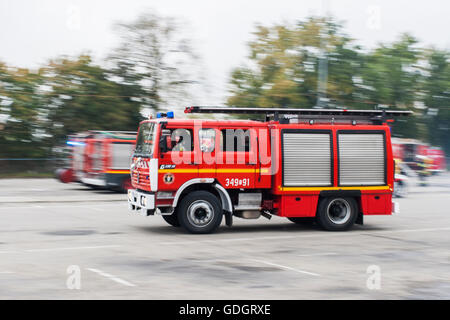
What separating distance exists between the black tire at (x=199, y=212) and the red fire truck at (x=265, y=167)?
0.07 ft

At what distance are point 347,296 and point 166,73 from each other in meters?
39.6

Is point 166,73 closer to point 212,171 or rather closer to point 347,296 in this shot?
point 212,171

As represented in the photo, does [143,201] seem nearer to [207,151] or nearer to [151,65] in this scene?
[207,151]

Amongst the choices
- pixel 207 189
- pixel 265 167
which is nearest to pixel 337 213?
pixel 265 167

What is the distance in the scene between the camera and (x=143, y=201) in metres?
12.9

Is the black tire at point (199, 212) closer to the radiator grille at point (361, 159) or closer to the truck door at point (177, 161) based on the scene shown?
the truck door at point (177, 161)

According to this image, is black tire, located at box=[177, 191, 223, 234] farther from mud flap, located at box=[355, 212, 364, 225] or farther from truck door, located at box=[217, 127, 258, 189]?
mud flap, located at box=[355, 212, 364, 225]

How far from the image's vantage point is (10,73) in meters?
43.3

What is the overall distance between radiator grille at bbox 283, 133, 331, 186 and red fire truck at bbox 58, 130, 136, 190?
40.3ft

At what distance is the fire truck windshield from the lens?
1297 cm

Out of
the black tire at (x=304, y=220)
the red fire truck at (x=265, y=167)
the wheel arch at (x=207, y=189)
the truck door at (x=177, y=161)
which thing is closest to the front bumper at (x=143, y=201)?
the red fire truck at (x=265, y=167)

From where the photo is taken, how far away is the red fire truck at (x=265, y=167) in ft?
42.5

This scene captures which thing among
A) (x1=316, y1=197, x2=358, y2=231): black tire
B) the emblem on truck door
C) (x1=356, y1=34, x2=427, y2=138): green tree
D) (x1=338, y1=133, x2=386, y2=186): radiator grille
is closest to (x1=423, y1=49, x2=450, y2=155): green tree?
(x1=356, y1=34, x2=427, y2=138): green tree

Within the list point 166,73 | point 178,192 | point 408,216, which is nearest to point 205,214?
point 178,192
